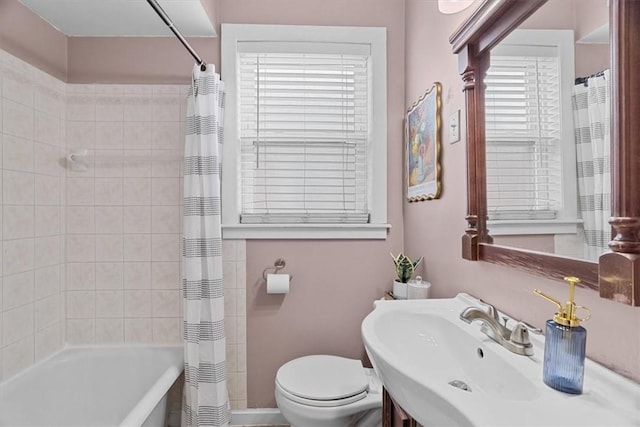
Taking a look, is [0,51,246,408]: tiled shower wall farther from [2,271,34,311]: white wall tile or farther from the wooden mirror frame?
the wooden mirror frame

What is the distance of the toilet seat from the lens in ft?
4.67

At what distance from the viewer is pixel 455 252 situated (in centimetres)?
136

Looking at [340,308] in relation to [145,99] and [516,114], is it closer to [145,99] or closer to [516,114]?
[516,114]

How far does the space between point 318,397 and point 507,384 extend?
873 mm

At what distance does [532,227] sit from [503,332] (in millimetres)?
304

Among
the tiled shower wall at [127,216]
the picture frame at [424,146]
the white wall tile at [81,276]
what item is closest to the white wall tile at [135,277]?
the tiled shower wall at [127,216]

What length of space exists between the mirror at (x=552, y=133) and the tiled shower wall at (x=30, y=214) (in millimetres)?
2055

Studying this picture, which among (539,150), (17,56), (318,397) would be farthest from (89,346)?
(539,150)

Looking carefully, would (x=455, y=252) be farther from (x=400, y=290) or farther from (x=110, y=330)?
(x=110, y=330)

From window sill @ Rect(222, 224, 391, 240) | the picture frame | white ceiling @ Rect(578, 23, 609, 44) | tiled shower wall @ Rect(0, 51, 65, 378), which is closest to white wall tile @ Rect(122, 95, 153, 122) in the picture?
tiled shower wall @ Rect(0, 51, 65, 378)

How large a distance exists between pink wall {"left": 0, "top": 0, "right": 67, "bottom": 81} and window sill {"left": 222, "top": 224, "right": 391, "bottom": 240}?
1.27 m

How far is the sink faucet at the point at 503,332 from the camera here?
81cm

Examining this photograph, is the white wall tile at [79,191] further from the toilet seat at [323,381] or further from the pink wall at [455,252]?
the pink wall at [455,252]

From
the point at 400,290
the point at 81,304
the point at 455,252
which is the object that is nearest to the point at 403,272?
the point at 400,290
